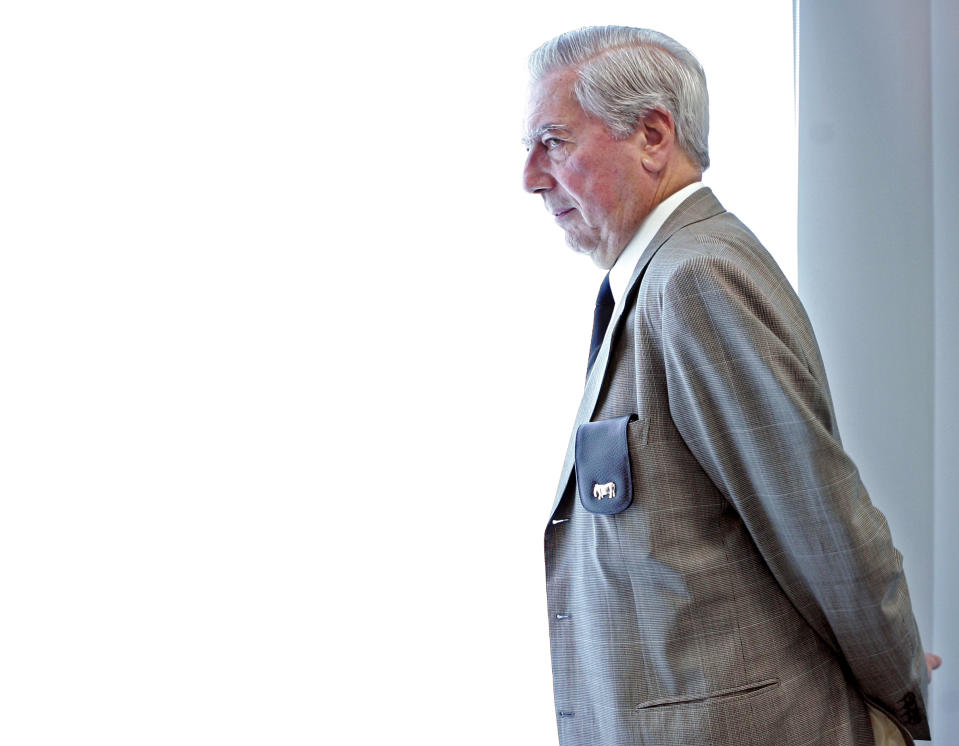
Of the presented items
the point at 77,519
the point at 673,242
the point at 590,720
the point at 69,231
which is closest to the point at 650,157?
the point at 673,242

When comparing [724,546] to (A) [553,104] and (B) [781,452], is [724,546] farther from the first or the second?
(A) [553,104]

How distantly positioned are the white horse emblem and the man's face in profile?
1.07 feet

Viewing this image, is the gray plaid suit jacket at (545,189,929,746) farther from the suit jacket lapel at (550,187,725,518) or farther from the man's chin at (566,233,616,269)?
the man's chin at (566,233,616,269)

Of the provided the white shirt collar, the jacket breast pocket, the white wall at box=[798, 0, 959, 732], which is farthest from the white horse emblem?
the white wall at box=[798, 0, 959, 732]

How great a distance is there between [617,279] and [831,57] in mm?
843

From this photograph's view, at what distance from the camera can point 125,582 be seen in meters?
1.20

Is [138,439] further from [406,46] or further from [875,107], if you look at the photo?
[875,107]

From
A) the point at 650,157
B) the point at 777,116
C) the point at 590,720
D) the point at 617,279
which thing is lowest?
the point at 590,720

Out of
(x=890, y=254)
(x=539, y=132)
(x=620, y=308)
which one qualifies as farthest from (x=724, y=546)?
(x=890, y=254)

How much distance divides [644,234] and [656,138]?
0.12 metres

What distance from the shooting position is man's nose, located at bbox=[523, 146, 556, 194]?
44.2 inches

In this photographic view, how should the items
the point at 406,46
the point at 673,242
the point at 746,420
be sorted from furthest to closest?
1. the point at 406,46
2. the point at 673,242
3. the point at 746,420

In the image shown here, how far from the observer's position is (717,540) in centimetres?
93

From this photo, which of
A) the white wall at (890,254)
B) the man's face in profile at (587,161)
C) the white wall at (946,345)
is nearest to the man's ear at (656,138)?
the man's face in profile at (587,161)
